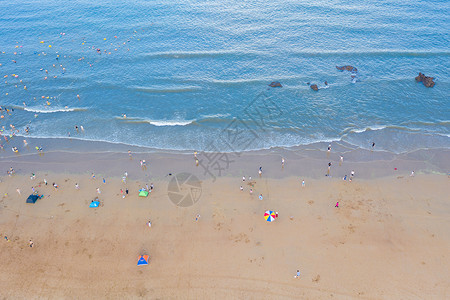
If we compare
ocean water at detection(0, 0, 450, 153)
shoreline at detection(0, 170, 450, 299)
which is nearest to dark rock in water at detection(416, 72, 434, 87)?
ocean water at detection(0, 0, 450, 153)

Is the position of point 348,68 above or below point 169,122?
above

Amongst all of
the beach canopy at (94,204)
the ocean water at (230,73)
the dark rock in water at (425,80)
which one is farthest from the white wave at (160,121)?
the dark rock in water at (425,80)

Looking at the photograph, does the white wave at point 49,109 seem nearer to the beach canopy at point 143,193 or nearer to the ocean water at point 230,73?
the ocean water at point 230,73

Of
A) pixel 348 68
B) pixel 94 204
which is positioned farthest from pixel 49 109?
pixel 348 68

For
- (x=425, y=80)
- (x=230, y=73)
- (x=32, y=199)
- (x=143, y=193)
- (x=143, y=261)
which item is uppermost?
(x=230, y=73)

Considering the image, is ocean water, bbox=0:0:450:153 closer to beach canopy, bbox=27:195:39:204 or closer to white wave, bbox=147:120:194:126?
white wave, bbox=147:120:194:126

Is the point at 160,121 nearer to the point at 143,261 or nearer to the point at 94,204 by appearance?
the point at 94,204
